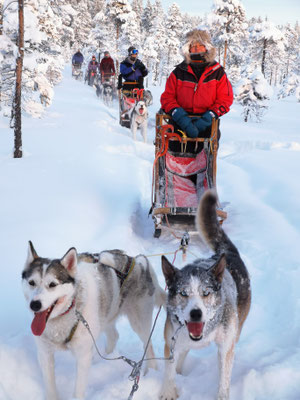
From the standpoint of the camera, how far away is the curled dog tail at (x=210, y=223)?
2.86 metres

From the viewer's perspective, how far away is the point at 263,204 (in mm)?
6117

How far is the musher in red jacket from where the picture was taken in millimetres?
5258

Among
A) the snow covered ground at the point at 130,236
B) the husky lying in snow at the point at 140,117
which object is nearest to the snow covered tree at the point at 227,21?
the husky lying in snow at the point at 140,117

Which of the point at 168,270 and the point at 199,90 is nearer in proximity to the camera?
the point at 168,270

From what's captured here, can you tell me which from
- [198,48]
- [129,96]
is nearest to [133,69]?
A: [129,96]

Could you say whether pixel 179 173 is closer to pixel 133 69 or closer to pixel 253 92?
pixel 133 69

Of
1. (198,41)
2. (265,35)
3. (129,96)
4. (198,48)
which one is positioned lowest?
(129,96)

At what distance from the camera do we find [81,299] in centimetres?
227

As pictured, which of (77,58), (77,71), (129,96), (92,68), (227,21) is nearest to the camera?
(129,96)

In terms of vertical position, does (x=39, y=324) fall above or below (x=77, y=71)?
below

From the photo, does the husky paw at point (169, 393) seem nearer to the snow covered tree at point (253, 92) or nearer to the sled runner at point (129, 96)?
Answer: the sled runner at point (129, 96)

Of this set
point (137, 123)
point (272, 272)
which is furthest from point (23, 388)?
point (137, 123)

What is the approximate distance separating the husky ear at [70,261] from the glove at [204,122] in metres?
3.79

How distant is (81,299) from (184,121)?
3.75m
